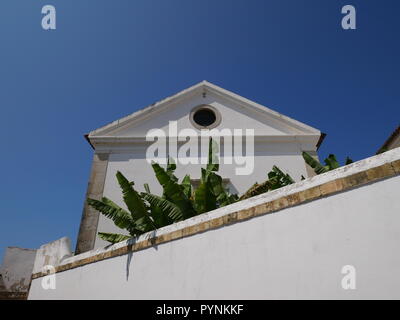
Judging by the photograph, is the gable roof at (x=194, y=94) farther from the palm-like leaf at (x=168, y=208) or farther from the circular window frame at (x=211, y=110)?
the palm-like leaf at (x=168, y=208)

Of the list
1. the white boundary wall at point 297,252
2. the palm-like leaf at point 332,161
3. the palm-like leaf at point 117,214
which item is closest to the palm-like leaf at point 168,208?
the palm-like leaf at point 117,214

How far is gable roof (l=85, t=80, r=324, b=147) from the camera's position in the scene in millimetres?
9709

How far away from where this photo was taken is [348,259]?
6.84ft

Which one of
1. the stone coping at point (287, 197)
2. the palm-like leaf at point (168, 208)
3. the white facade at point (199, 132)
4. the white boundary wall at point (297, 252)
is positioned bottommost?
the white boundary wall at point (297, 252)

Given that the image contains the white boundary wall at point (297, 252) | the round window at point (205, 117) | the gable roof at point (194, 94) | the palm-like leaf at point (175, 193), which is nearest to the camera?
the white boundary wall at point (297, 252)

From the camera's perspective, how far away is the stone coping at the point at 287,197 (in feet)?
7.02

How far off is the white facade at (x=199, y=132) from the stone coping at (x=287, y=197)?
5062 mm

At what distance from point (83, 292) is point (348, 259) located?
429cm

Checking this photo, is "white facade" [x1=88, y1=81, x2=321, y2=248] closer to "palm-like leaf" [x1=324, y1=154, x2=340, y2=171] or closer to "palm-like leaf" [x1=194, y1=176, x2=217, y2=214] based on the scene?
"palm-like leaf" [x1=324, y1=154, x2=340, y2=171]

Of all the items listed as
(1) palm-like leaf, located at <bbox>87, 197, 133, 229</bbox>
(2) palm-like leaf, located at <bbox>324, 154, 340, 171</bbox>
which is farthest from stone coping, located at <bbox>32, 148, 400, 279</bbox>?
(2) palm-like leaf, located at <bbox>324, 154, 340, 171</bbox>
